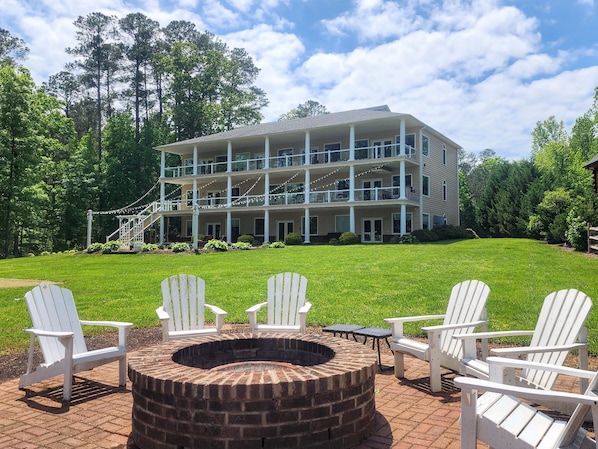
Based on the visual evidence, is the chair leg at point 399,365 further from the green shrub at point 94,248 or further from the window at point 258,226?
the window at point 258,226

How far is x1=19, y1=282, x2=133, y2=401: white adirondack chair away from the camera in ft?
13.9

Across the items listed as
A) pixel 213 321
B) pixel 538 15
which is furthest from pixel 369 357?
pixel 538 15

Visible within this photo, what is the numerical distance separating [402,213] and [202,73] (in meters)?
28.2

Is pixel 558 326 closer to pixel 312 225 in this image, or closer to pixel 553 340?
pixel 553 340

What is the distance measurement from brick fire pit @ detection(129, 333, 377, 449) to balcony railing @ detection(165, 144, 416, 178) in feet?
75.3

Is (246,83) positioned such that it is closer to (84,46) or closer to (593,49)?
(84,46)

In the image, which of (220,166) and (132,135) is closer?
(220,166)

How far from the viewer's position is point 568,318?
3682 millimetres

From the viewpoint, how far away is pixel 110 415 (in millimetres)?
3898

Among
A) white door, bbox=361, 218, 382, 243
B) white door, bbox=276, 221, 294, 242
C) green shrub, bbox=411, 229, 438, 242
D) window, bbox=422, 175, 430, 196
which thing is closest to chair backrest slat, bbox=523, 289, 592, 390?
green shrub, bbox=411, 229, 438, 242

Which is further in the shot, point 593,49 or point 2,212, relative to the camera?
point 2,212

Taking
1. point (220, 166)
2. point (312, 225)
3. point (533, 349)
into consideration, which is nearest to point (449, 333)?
point (533, 349)

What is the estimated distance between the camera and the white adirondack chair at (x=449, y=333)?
14.3ft

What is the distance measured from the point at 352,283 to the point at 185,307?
5577 millimetres
